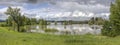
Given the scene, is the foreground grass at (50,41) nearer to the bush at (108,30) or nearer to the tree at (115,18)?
the tree at (115,18)

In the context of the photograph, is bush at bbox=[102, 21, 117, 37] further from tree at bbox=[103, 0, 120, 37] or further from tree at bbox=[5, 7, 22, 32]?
tree at bbox=[5, 7, 22, 32]

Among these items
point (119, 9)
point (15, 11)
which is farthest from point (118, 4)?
point (15, 11)

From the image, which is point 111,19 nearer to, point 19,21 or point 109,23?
point 109,23

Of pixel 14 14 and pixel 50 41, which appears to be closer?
pixel 50 41

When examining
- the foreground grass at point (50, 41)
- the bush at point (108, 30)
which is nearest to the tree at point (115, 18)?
the bush at point (108, 30)

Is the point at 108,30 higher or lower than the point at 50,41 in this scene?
lower

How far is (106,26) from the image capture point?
87.2m

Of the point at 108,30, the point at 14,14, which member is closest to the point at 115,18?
the point at 108,30

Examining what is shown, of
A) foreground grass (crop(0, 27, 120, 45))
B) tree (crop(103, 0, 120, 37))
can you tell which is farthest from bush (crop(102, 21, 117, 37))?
foreground grass (crop(0, 27, 120, 45))

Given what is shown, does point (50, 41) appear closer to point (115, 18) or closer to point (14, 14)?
point (115, 18)

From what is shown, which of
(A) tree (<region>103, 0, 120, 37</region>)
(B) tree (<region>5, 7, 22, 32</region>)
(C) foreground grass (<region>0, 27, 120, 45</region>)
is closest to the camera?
(C) foreground grass (<region>0, 27, 120, 45</region>)

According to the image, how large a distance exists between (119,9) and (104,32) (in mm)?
10334

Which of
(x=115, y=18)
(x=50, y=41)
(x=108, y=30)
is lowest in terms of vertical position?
(x=108, y=30)

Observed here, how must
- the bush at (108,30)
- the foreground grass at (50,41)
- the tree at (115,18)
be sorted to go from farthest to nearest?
the bush at (108,30), the tree at (115,18), the foreground grass at (50,41)
